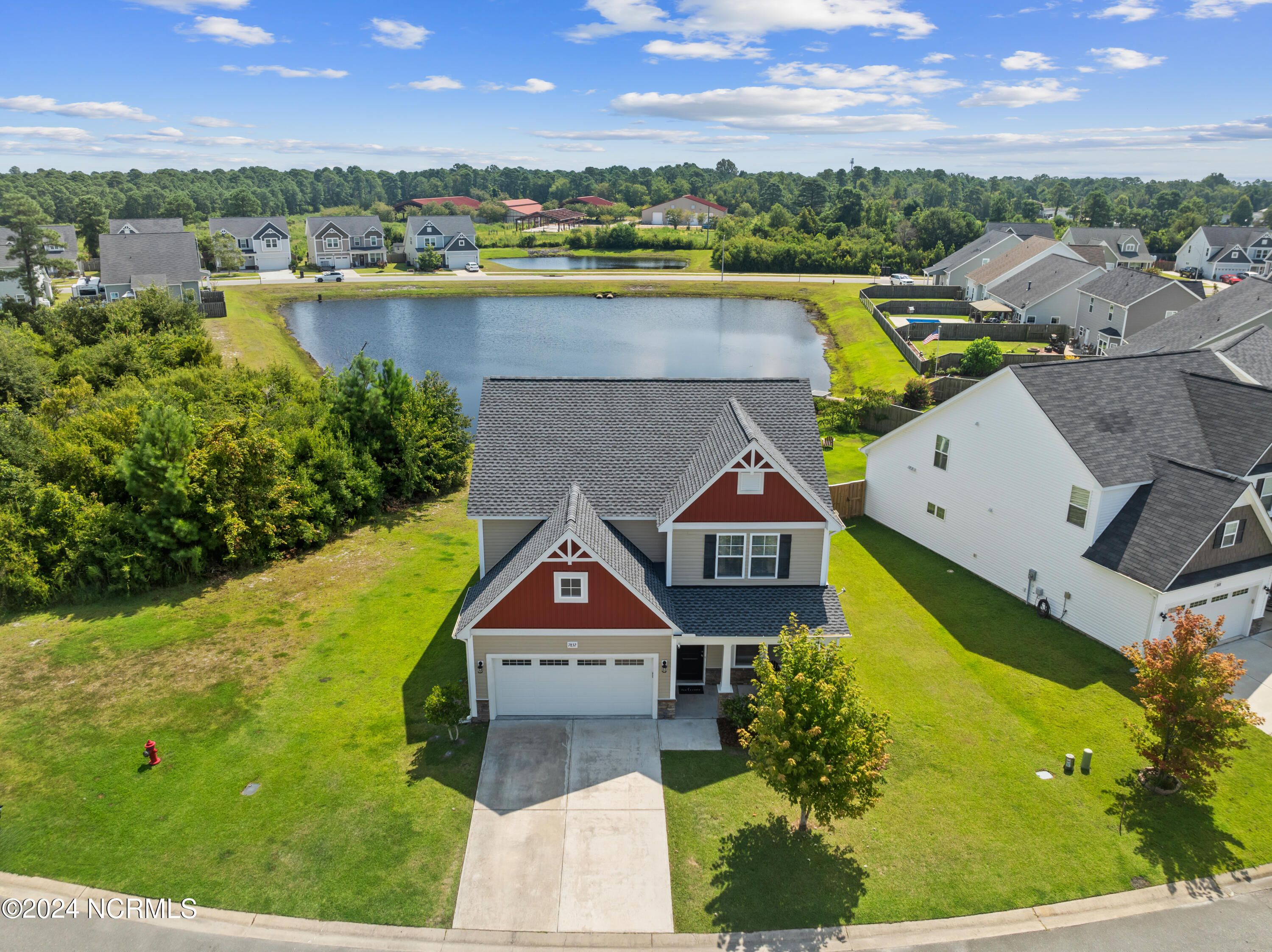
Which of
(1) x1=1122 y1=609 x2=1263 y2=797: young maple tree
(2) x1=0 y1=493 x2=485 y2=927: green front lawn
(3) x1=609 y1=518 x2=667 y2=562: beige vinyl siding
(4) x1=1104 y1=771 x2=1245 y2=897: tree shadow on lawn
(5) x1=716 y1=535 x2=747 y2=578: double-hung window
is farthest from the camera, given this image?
(3) x1=609 y1=518 x2=667 y2=562: beige vinyl siding

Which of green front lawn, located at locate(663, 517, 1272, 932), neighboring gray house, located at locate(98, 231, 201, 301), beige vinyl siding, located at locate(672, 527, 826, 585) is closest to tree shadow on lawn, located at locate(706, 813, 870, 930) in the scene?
green front lawn, located at locate(663, 517, 1272, 932)

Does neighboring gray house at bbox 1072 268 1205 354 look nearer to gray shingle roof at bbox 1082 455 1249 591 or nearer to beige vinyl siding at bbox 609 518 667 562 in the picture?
gray shingle roof at bbox 1082 455 1249 591

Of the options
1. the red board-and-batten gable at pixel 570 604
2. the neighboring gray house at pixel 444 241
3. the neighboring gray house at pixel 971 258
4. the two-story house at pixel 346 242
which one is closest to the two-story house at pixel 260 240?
the two-story house at pixel 346 242

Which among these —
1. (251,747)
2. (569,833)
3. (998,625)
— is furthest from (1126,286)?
(251,747)

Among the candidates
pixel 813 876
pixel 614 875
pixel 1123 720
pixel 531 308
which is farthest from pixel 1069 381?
pixel 531 308

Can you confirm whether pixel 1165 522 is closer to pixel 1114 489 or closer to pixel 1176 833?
pixel 1114 489
